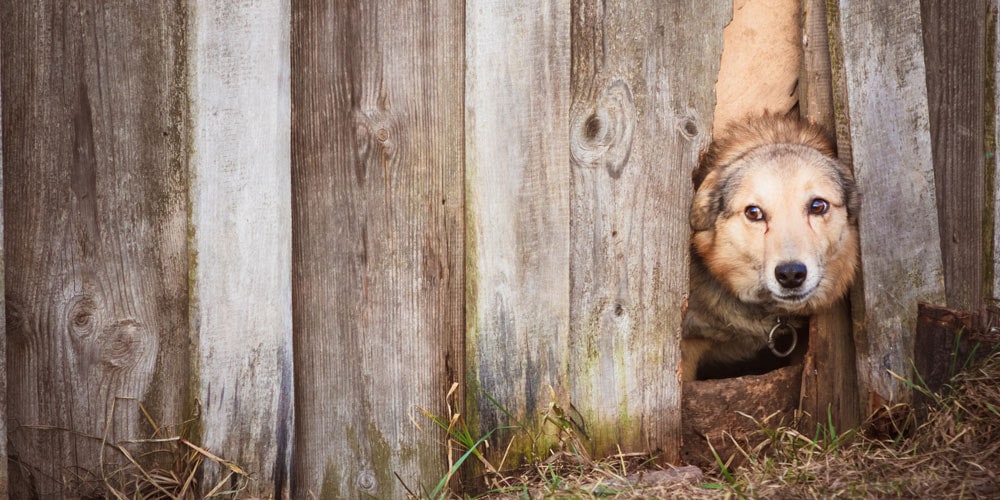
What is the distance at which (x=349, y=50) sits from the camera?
Result: 9.53 ft

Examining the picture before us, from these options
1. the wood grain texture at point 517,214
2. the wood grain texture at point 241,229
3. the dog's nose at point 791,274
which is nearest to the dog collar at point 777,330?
the dog's nose at point 791,274

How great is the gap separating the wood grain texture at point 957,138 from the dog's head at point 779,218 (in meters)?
0.37

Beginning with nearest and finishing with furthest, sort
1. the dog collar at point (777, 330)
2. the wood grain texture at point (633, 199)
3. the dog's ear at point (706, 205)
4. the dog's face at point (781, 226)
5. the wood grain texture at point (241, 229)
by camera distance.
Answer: the wood grain texture at point (241, 229), the wood grain texture at point (633, 199), the dog's face at point (781, 226), the dog's ear at point (706, 205), the dog collar at point (777, 330)

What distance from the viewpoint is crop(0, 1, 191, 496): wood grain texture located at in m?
2.68

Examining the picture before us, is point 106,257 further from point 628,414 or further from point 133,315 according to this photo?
point 628,414

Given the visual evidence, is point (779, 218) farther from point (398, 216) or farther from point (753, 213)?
point (398, 216)

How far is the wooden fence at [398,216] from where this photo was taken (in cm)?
272

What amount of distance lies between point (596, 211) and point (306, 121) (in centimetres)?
113

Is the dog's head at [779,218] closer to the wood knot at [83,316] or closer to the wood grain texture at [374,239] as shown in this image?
the wood grain texture at [374,239]

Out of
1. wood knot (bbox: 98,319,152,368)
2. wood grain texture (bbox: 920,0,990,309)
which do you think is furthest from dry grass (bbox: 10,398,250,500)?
wood grain texture (bbox: 920,0,990,309)

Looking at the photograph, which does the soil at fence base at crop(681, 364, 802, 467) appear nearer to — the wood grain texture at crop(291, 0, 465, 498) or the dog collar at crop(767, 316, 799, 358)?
the dog collar at crop(767, 316, 799, 358)

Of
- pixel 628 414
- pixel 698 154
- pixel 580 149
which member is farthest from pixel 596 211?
pixel 628 414

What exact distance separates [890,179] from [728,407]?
1155mm

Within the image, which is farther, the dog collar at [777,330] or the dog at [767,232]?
the dog collar at [777,330]
